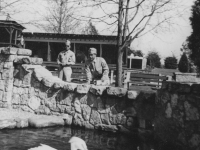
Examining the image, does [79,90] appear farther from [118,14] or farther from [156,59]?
[156,59]

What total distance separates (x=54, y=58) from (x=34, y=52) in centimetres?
229

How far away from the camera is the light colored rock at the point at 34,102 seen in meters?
6.99

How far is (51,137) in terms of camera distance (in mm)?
5316

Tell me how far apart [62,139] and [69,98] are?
1.48 m

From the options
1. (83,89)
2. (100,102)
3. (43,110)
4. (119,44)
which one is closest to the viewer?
(100,102)

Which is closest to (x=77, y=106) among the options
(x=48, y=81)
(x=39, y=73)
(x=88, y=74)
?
(x=88, y=74)

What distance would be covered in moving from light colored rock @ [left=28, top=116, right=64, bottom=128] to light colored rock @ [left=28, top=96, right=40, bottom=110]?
2.43ft

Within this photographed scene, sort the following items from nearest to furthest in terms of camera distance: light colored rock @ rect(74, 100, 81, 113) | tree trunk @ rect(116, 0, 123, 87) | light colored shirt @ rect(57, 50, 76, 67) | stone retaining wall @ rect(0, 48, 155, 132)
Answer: stone retaining wall @ rect(0, 48, 155, 132) → light colored rock @ rect(74, 100, 81, 113) → light colored shirt @ rect(57, 50, 76, 67) → tree trunk @ rect(116, 0, 123, 87)

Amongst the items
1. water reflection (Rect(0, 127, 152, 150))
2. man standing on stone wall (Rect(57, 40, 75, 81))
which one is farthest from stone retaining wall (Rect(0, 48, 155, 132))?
man standing on stone wall (Rect(57, 40, 75, 81))

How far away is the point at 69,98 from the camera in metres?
6.49

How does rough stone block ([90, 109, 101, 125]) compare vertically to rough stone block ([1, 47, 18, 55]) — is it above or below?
below

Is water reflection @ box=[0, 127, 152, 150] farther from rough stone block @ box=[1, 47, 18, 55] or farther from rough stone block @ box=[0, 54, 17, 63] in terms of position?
rough stone block @ box=[1, 47, 18, 55]

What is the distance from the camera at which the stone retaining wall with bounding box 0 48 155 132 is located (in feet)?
18.6

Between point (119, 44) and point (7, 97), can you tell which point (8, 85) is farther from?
point (119, 44)
